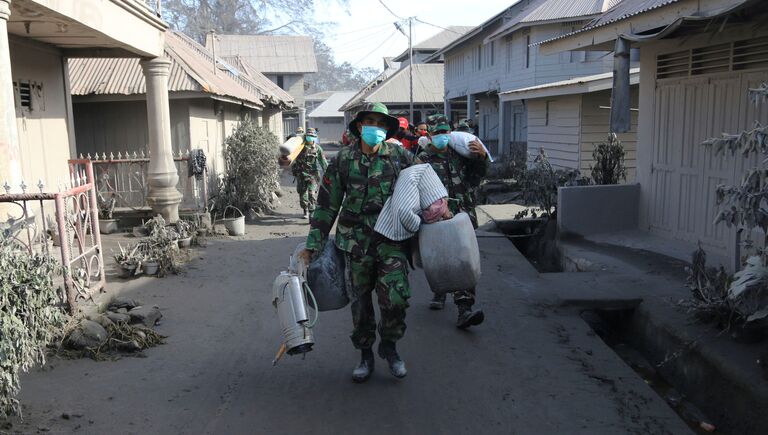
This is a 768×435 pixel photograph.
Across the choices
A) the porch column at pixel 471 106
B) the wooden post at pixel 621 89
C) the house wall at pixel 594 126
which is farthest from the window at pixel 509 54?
the wooden post at pixel 621 89

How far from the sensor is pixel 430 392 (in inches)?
160

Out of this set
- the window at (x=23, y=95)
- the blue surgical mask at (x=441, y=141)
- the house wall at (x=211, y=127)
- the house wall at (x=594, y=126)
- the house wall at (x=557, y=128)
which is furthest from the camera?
the house wall at (x=557, y=128)

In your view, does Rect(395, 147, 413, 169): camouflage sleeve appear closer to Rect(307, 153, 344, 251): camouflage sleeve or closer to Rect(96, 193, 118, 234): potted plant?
Rect(307, 153, 344, 251): camouflage sleeve

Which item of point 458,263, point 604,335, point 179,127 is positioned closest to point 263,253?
point 179,127

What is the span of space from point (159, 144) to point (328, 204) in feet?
21.9

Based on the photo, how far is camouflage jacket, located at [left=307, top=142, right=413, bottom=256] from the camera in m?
4.07

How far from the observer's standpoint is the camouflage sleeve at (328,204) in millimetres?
4156

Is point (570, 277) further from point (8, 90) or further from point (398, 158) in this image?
point (8, 90)

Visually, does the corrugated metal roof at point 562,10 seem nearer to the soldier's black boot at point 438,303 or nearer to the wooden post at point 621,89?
the wooden post at point 621,89

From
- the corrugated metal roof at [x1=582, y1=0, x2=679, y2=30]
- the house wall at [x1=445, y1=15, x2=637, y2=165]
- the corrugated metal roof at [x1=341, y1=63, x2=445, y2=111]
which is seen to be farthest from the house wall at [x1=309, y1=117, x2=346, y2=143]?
the corrugated metal roof at [x1=582, y1=0, x2=679, y2=30]

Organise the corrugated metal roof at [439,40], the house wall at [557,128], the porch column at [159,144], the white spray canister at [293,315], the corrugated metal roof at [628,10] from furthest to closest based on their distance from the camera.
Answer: the corrugated metal roof at [439,40]
the house wall at [557,128]
the porch column at [159,144]
the corrugated metal roof at [628,10]
the white spray canister at [293,315]

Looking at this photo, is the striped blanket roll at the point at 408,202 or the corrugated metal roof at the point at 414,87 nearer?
the striped blanket roll at the point at 408,202

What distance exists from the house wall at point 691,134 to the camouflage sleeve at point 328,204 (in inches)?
162

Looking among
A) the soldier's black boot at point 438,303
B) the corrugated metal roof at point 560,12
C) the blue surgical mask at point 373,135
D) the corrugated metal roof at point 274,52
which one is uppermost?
the corrugated metal roof at point 274,52
